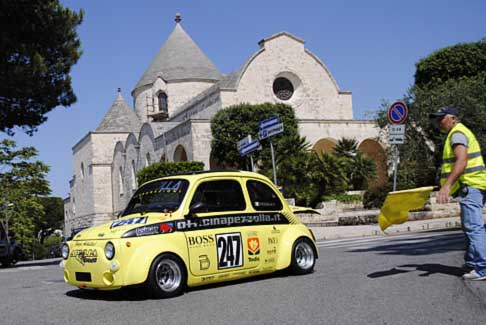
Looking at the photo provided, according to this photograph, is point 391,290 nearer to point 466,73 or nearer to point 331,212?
point 331,212

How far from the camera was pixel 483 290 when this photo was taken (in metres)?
5.78

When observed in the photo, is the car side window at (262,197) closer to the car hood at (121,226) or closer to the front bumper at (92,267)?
the car hood at (121,226)

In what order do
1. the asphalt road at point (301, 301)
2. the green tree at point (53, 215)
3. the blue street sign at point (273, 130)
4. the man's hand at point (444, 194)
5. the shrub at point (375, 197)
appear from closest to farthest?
the asphalt road at point (301, 301), the man's hand at point (444, 194), the blue street sign at point (273, 130), the shrub at point (375, 197), the green tree at point (53, 215)

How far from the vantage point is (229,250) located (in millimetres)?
7340

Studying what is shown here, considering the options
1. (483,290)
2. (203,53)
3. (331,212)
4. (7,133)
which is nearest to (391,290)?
(483,290)

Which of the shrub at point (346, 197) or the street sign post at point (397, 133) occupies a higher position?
the street sign post at point (397, 133)

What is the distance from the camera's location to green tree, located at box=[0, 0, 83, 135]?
58.6 feet

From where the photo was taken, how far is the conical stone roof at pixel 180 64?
2328 inches

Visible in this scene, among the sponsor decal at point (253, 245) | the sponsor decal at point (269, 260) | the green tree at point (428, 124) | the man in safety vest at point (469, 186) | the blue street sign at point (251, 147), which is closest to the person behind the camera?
the man in safety vest at point (469, 186)

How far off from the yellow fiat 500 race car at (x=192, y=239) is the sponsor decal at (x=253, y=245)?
0.5 inches

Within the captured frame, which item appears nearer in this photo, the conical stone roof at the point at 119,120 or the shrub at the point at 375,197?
the shrub at the point at 375,197

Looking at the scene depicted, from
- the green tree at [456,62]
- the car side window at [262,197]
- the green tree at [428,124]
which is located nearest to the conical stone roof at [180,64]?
the green tree at [456,62]

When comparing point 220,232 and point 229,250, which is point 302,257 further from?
point 220,232

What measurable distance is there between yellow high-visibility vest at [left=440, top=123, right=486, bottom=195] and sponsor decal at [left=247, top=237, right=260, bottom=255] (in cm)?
253
